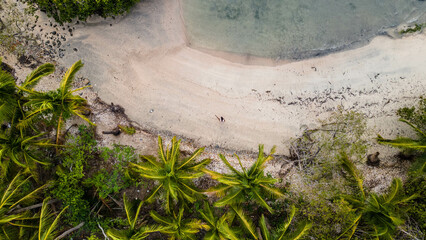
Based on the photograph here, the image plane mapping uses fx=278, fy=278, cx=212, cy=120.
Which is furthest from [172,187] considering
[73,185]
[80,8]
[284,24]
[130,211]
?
[284,24]

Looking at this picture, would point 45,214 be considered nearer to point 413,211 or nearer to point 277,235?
point 277,235

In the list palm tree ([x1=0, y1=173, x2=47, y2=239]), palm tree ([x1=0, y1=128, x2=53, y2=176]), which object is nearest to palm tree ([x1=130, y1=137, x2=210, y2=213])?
palm tree ([x1=0, y1=128, x2=53, y2=176])

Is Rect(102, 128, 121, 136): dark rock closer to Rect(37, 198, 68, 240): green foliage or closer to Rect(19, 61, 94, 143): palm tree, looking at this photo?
Rect(19, 61, 94, 143): palm tree

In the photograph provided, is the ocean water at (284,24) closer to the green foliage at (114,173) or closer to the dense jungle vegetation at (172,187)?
the dense jungle vegetation at (172,187)

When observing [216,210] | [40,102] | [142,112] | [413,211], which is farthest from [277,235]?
[40,102]

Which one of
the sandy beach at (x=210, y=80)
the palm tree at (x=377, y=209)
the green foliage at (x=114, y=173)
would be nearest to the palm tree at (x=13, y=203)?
the green foliage at (x=114, y=173)
